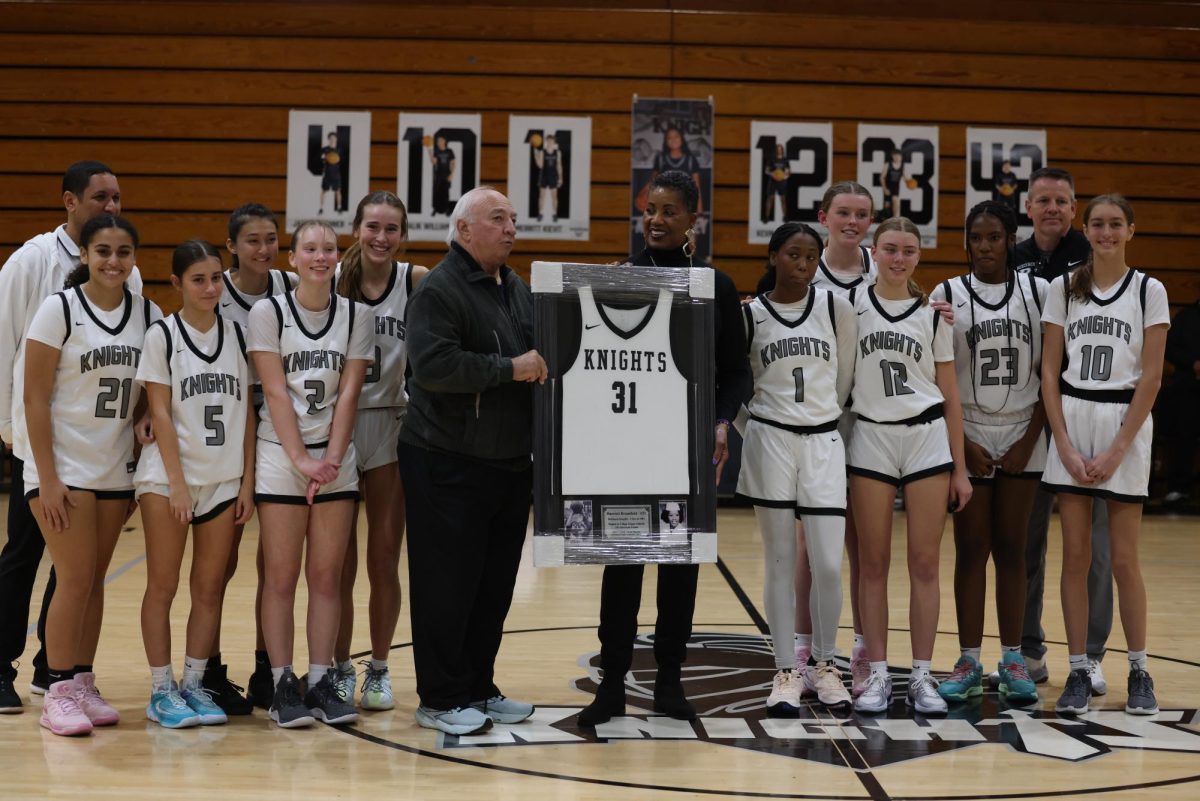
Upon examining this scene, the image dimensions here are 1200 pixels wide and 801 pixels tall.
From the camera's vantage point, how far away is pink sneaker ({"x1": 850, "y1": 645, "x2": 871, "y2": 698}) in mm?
3984

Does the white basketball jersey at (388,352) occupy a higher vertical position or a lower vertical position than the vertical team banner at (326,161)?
lower

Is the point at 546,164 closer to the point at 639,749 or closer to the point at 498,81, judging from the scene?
the point at 498,81

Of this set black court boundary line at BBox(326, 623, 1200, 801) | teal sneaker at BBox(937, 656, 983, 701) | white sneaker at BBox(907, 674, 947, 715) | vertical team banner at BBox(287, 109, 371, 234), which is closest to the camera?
black court boundary line at BBox(326, 623, 1200, 801)

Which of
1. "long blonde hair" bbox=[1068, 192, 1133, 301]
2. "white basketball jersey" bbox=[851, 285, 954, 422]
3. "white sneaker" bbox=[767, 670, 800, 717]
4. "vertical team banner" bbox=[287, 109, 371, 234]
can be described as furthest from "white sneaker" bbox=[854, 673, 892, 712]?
"vertical team banner" bbox=[287, 109, 371, 234]

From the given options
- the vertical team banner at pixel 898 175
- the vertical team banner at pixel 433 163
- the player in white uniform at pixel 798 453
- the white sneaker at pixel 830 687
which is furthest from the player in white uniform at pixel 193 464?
the vertical team banner at pixel 898 175

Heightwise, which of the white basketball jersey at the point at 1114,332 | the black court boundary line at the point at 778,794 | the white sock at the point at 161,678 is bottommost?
the black court boundary line at the point at 778,794

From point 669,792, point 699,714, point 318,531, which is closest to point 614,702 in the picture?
point 699,714

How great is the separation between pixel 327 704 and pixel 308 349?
109 centimetres

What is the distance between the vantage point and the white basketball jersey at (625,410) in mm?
3576

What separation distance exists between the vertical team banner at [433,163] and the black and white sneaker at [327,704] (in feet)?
18.9

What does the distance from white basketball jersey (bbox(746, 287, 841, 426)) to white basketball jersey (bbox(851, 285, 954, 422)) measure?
0.12 meters

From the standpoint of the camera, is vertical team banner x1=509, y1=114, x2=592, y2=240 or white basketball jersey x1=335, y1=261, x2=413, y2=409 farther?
vertical team banner x1=509, y1=114, x2=592, y2=240

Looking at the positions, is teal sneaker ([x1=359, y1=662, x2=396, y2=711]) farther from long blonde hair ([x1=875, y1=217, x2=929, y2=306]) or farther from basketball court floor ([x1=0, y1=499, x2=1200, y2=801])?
long blonde hair ([x1=875, y1=217, x2=929, y2=306])

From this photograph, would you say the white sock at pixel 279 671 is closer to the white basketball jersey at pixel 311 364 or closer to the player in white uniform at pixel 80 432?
the player in white uniform at pixel 80 432
